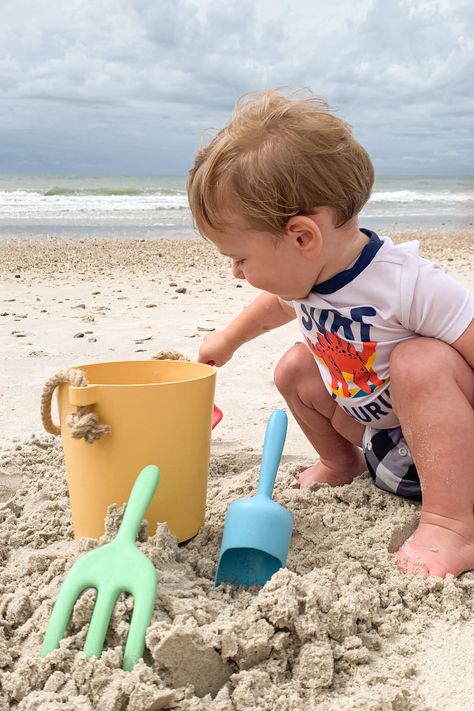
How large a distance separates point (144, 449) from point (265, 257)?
49 centimetres

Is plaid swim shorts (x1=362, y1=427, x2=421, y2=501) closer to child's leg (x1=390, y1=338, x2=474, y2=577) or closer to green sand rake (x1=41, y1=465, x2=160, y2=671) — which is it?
child's leg (x1=390, y1=338, x2=474, y2=577)

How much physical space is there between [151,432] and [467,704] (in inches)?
30.6

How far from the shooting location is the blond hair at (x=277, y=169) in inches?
59.1

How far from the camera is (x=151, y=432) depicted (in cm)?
154

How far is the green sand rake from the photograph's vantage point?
1.18m

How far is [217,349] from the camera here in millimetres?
2078

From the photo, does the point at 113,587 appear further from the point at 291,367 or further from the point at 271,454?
the point at 291,367

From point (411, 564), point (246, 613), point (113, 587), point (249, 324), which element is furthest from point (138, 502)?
point (249, 324)

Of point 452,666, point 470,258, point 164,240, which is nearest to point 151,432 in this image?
point 452,666

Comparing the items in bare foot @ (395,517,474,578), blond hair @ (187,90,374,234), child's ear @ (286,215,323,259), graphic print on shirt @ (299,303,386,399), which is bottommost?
bare foot @ (395,517,474,578)

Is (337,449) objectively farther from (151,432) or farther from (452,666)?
(452,666)

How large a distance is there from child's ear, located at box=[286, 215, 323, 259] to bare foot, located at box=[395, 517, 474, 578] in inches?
25.2

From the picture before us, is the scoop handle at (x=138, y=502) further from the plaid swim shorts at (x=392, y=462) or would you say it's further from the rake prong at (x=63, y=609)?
the plaid swim shorts at (x=392, y=462)

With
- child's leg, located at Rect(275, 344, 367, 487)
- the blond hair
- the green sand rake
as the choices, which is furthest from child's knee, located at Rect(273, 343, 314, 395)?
the green sand rake
